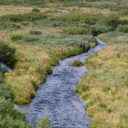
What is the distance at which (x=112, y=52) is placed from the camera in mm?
39000

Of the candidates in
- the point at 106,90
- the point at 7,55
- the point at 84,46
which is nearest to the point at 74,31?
the point at 84,46

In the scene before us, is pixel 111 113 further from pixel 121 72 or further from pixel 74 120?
pixel 121 72

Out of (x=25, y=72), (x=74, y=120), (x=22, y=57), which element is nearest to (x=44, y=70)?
(x=25, y=72)

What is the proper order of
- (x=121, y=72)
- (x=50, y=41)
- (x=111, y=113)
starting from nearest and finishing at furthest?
1. (x=111, y=113)
2. (x=121, y=72)
3. (x=50, y=41)

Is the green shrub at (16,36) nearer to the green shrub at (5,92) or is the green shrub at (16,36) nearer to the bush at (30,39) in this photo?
the bush at (30,39)

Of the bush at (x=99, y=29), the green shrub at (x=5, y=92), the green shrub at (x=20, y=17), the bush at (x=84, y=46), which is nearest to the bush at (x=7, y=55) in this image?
the green shrub at (x=5, y=92)

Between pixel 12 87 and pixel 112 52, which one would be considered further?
pixel 112 52

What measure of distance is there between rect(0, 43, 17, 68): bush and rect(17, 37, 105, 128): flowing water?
5.23 metres

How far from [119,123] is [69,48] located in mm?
25305

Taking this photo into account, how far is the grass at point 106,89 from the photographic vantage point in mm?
18703

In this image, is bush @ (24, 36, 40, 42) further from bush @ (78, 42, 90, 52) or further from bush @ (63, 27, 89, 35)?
bush @ (63, 27, 89, 35)

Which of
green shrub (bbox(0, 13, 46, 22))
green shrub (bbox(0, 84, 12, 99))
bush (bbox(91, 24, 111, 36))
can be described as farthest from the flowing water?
green shrub (bbox(0, 13, 46, 22))

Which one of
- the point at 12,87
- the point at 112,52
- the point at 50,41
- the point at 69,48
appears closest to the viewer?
the point at 12,87

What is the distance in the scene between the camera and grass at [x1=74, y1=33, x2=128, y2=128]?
18.7 metres
